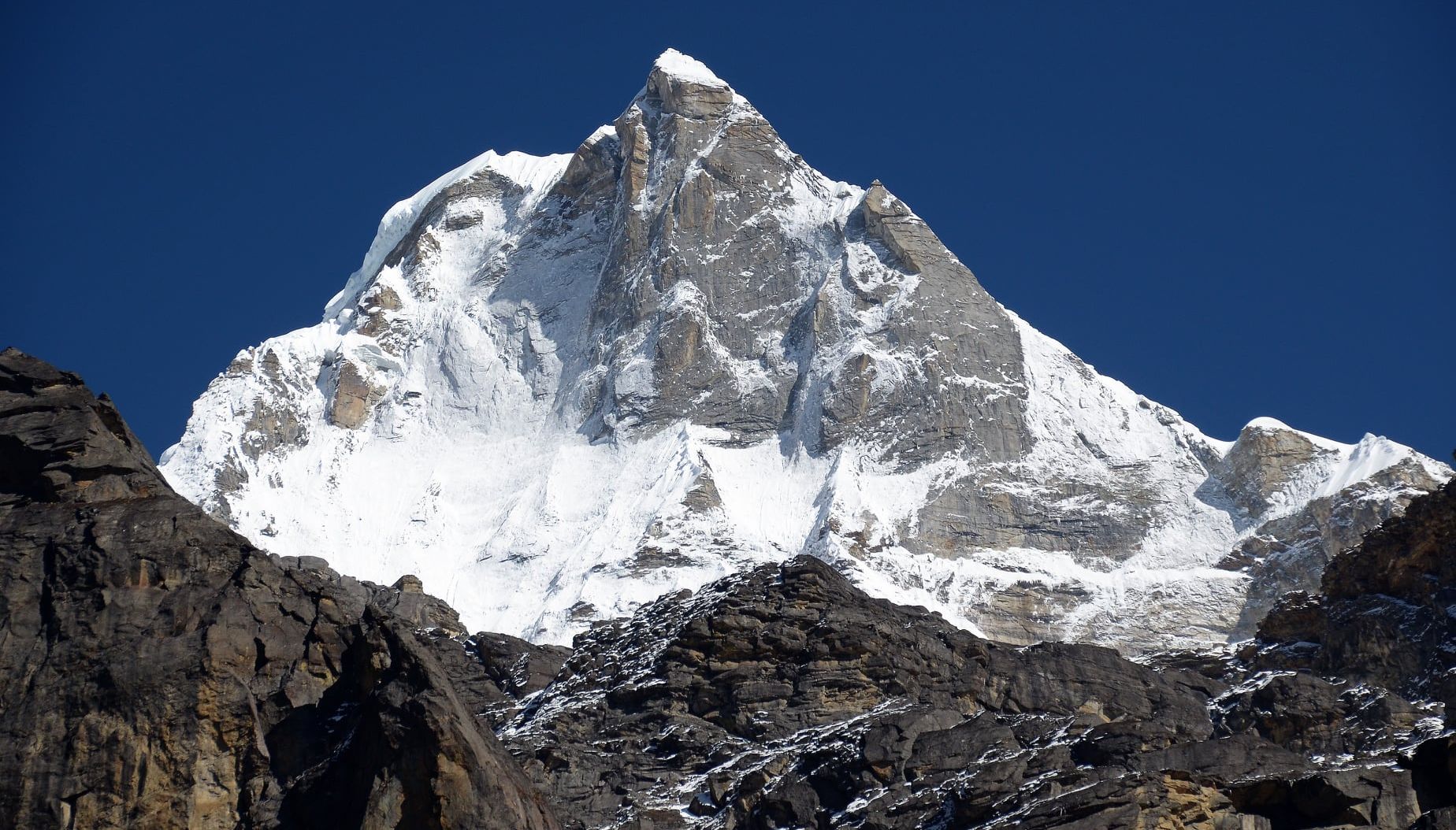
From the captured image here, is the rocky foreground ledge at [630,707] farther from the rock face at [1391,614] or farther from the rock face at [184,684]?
the rock face at [1391,614]

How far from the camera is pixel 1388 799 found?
63.4m

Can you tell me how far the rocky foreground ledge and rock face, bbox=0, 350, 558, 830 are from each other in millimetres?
76

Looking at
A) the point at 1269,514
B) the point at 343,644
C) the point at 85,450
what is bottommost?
the point at 343,644

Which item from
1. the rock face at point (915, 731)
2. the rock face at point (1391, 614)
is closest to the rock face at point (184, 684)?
the rock face at point (915, 731)

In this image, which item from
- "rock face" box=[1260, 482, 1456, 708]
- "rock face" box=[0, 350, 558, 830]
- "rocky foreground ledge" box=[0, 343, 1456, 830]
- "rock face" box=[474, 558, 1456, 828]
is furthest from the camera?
"rock face" box=[1260, 482, 1456, 708]

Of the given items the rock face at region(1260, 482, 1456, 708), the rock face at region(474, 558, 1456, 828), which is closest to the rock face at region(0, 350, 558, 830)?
the rock face at region(474, 558, 1456, 828)

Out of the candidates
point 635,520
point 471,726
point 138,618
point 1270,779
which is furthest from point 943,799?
point 635,520

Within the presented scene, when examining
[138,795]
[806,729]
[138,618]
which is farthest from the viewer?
[806,729]

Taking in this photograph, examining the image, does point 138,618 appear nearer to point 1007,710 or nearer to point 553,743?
point 553,743

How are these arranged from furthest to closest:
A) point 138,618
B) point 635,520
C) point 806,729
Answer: point 635,520 → point 806,729 → point 138,618

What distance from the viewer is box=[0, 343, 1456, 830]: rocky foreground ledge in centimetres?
6003

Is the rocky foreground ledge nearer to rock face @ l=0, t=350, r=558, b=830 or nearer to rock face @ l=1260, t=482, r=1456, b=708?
rock face @ l=0, t=350, r=558, b=830

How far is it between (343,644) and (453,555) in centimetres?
13034

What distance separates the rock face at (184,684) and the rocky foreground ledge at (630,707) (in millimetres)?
76
